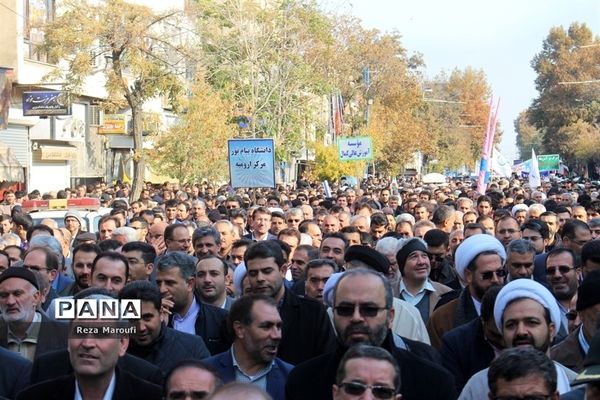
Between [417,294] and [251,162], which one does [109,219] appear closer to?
[417,294]

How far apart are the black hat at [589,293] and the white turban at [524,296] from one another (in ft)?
1.52

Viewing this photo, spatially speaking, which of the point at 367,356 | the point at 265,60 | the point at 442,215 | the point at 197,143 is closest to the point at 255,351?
the point at 367,356

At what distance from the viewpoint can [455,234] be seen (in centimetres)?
1269

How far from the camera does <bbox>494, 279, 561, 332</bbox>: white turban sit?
599 cm

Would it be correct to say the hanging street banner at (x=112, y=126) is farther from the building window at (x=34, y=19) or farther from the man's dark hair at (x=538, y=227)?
the man's dark hair at (x=538, y=227)

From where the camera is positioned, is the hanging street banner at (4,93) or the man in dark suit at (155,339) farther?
the hanging street banner at (4,93)

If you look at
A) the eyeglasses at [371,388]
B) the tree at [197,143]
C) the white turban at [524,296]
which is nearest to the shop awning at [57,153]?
the tree at [197,143]

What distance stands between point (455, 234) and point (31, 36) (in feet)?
87.1

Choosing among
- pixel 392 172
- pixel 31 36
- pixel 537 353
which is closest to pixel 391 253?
pixel 537 353

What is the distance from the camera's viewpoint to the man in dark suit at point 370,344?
18.3 feet

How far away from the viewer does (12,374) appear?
6273 millimetres

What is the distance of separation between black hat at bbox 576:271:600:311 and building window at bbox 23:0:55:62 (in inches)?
1184

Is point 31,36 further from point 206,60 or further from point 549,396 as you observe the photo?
point 549,396

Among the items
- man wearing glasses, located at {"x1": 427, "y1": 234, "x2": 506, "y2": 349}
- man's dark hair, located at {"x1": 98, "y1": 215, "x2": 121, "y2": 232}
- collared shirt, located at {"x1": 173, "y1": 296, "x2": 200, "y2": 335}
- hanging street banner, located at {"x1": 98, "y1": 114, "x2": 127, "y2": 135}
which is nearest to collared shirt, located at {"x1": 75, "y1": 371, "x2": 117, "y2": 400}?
collared shirt, located at {"x1": 173, "y1": 296, "x2": 200, "y2": 335}
